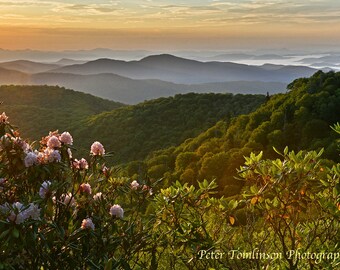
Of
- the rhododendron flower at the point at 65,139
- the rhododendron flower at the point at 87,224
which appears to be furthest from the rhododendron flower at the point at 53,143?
the rhododendron flower at the point at 87,224

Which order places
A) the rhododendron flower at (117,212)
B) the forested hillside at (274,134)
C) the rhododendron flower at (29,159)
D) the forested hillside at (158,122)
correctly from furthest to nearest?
1. the forested hillside at (158,122)
2. the forested hillside at (274,134)
3. the rhododendron flower at (117,212)
4. the rhododendron flower at (29,159)

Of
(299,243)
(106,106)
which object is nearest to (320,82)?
(299,243)

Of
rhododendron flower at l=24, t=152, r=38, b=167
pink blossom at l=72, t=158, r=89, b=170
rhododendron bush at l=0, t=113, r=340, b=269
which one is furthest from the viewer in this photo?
pink blossom at l=72, t=158, r=89, b=170

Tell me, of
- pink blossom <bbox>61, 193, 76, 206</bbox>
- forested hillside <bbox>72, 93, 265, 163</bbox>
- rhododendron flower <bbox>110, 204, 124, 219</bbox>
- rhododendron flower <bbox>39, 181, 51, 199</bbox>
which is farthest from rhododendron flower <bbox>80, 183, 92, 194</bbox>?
forested hillside <bbox>72, 93, 265, 163</bbox>

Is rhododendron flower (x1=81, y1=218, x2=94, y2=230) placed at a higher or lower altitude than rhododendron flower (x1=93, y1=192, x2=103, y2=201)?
lower

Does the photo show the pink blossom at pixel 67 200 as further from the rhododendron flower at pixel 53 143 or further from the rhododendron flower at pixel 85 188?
the rhododendron flower at pixel 53 143

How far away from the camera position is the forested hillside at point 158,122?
102m

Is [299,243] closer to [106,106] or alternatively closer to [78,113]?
[78,113]

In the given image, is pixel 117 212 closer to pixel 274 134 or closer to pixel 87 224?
pixel 87 224

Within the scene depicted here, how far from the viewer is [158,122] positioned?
115625 millimetres

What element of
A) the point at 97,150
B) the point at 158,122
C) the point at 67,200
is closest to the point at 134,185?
the point at 97,150

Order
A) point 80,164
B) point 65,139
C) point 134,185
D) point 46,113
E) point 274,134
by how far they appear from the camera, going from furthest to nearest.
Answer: point 46,113
point 274,134
point 134,185
point 80,164
point 65,139

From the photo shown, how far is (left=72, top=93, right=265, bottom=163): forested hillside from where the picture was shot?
4011 inches

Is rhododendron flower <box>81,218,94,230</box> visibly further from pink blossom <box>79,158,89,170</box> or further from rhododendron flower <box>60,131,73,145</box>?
rhododendron flower <box>60,131,73,145</box>
